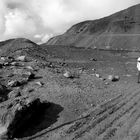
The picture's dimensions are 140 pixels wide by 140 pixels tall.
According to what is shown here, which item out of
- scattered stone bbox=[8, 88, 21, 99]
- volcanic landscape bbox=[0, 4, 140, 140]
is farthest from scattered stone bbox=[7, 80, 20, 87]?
scattered stone bbox=[8, 88, 21, 99]

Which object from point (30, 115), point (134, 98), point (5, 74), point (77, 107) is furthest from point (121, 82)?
point (30, 115)

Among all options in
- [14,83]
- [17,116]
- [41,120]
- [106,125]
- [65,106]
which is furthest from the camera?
[14,83]

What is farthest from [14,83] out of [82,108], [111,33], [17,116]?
[111,33]

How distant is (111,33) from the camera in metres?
97.2

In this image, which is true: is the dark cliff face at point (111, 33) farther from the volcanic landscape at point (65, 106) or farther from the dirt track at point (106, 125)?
the dirt track at point (106, 125)

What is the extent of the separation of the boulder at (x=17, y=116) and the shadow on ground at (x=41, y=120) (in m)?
0.04

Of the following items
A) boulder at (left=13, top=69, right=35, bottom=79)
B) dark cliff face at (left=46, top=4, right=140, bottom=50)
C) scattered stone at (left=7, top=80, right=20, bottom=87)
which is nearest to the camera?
scattered stone at (left=7, top=80, right=20, bottom=87)

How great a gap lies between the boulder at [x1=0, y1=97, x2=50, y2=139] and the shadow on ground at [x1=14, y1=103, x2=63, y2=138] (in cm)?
4

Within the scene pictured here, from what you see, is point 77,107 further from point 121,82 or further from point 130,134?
point 121,82

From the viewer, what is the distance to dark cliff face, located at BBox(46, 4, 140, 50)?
3320 inches

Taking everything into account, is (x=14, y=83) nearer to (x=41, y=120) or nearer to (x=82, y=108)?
(x=41, y=120)

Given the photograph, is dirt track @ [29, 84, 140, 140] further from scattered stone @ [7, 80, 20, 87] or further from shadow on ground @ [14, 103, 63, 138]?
scattered stone @ [7, 80, 20, 87]

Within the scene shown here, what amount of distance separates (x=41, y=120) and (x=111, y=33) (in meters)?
91.2

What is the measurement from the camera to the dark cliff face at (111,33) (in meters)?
84.3
